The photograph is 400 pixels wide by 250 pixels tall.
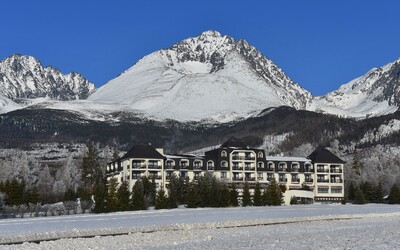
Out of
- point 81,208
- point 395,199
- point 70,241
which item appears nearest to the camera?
point 70,241

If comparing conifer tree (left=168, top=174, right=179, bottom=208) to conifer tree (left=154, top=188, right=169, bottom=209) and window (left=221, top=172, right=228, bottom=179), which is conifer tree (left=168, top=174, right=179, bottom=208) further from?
window (left=221, top=172, right=228, bottom=179)

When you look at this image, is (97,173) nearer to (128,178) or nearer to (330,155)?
(128,178)

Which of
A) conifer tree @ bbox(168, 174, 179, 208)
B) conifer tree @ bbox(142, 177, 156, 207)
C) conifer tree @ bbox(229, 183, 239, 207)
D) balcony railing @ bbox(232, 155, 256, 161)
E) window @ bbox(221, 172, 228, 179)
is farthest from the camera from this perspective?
balcony railing @ bbox(232, 155, 256, 161)

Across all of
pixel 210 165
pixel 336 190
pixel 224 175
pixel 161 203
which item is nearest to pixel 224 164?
pixel 224 175

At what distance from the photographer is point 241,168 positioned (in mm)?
166625

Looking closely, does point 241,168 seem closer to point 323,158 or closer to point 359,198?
point 323,158

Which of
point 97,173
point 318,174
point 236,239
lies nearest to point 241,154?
point 318,174

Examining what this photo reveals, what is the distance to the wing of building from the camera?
15800cm

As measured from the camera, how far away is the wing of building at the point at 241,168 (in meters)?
158

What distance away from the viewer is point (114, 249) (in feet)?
138

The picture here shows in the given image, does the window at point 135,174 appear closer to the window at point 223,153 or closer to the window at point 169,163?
the window at point 169,163

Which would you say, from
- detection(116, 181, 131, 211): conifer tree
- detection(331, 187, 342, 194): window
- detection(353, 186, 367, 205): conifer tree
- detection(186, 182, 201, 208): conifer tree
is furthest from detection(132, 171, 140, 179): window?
detection(353, 186, 367, 205): conifer tree

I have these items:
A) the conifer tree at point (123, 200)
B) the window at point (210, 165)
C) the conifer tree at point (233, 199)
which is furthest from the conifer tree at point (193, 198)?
the window at point (210, 165)

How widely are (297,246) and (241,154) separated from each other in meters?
129
